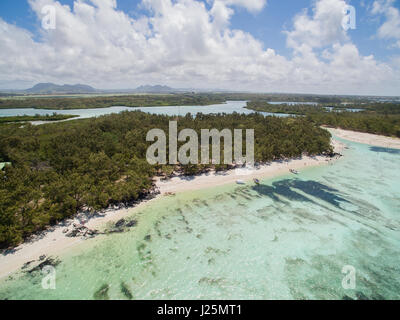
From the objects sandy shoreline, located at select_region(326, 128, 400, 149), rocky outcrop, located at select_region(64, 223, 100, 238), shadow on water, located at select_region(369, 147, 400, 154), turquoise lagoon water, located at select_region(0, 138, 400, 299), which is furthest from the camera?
sandy shoreline, located at select_region(326, 128, 400, 149)

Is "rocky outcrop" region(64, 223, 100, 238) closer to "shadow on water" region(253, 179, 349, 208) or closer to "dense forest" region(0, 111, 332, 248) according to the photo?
"dense forest" region(0, 111, 332, 248)

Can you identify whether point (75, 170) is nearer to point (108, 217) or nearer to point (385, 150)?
point (108, 217)

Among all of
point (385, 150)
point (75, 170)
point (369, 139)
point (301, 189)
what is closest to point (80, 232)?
point (75, 170)

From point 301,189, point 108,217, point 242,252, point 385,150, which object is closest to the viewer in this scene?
point 242,252

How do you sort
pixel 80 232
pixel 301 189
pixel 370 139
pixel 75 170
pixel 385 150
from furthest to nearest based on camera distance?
1. pixel 370 139
2. pixel 385 150
3. pixel 301 189
4. pixel 75 170
5. pixel 80 232

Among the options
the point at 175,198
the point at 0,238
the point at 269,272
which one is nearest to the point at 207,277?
the point at 269,272

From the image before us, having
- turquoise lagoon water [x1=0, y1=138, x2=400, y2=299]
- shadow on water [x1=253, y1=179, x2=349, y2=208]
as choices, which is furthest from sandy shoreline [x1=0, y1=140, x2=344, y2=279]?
Answer: shadow on water [x1=253, y1=179, x2=349, y2=208]
